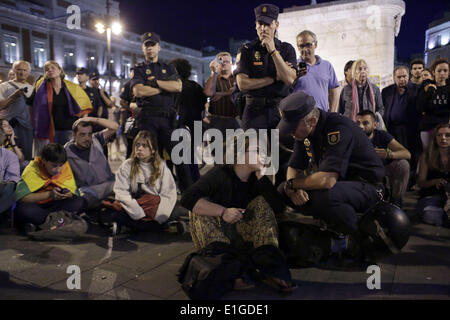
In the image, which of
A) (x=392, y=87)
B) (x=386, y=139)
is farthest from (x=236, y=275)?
(x=392, y=87)

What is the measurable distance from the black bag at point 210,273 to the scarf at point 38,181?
218cm

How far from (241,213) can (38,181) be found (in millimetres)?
2501

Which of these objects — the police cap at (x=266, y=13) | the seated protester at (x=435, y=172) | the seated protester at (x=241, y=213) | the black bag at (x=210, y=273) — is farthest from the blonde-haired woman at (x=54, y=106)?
the seated protester at (x=435, y=172)

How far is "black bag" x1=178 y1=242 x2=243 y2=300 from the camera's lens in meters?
2.30

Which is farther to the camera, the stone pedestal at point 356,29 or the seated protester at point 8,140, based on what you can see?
the stone pedestal at point 356,29

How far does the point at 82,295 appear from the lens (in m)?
2.41

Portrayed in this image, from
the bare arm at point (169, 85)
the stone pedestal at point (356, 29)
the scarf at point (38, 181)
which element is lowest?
the scarf at point (38, 181)

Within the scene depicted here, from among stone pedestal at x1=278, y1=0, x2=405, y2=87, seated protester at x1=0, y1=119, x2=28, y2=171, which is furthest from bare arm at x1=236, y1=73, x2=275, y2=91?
stone pedestal at x1=278, y1=0, x2=405, y2=87

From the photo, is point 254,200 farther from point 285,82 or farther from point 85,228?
point 85,228

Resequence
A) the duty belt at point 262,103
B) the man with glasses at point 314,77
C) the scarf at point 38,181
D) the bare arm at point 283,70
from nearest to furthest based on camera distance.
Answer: the bare arm at point 283,70 → the duty belt at point 262,103 → the scarf at point 38,181 → the man with glasses at point 314,77

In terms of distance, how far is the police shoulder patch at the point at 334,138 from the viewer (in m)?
2.80

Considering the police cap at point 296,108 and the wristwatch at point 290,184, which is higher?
the police cap at point 296,108

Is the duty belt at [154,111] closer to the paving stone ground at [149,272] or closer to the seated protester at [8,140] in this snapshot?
the paving stone ground at [149,272]

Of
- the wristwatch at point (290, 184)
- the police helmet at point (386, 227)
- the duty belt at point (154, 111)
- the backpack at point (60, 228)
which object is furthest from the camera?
the duty belt at point (154, 111)
